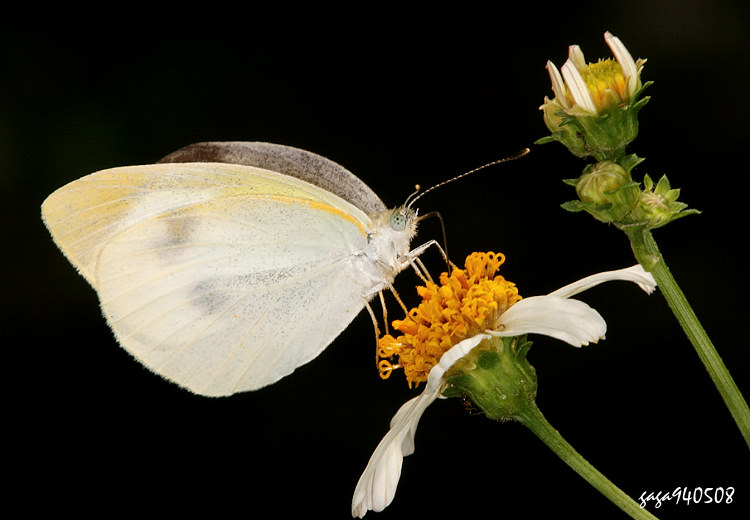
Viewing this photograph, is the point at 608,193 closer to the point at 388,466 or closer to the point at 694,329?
the point at 694,329

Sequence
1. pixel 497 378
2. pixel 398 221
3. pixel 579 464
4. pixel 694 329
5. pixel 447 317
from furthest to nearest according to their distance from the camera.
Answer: pixel 398 221, pixel 447 317, pixel 497 378, pixel 579 464, pixel 694 329

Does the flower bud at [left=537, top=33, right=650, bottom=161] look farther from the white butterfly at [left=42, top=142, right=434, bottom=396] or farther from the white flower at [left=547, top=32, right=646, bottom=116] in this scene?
the white butterfly at [left=42, top=142, right=434, bottom=396]

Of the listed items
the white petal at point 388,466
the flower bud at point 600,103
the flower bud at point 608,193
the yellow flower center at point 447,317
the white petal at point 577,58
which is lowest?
→ the white petal at point 388,466

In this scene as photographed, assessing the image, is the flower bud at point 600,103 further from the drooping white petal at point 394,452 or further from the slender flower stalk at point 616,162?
the drooping white petal at point 394,452

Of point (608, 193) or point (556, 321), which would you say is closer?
point (608, 193)

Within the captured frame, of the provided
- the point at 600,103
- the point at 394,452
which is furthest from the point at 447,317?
the point at 600,103

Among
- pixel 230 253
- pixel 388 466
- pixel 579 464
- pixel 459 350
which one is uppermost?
pixel 230 253

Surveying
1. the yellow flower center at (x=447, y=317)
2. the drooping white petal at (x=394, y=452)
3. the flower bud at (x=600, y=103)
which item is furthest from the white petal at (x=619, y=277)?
the flower bud at (x=600, y=103)
